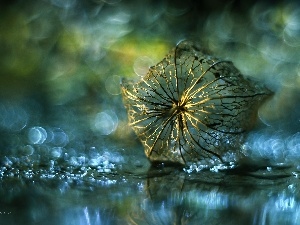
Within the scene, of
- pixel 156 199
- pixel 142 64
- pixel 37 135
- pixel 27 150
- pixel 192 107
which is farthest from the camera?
pixel 142 64

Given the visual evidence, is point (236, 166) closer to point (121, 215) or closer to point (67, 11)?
point (121, 215)

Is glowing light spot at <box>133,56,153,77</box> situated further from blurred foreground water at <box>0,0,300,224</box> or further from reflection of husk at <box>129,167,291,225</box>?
reflection of husk at <box>129,167,291,225</box>

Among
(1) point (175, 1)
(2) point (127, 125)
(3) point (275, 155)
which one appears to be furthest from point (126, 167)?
(1) point (175, 1)

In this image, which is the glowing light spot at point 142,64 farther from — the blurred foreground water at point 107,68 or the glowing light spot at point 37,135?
the glowing light spot at point 37,135

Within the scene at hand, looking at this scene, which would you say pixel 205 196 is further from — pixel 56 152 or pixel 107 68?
pixel 107 68

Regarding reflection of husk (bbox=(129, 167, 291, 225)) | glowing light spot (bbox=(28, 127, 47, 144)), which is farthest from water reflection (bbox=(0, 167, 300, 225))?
glowing light spot (bbox=(28, 127, 47, 144))

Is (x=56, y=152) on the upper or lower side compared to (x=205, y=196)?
upper

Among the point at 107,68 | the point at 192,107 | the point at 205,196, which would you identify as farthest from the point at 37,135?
the point at 205,196

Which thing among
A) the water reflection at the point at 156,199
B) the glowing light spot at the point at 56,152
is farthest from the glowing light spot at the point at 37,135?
the water reflection at the point at 156,199

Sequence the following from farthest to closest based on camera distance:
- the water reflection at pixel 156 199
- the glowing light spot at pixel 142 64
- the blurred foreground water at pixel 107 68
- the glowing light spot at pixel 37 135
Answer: the glowing light spot at pixel 142 64 → the glowing light spot at pixel 37 135 → the blurred foreground water at pixel 107 68 → the water reflection at pixel 156 199
